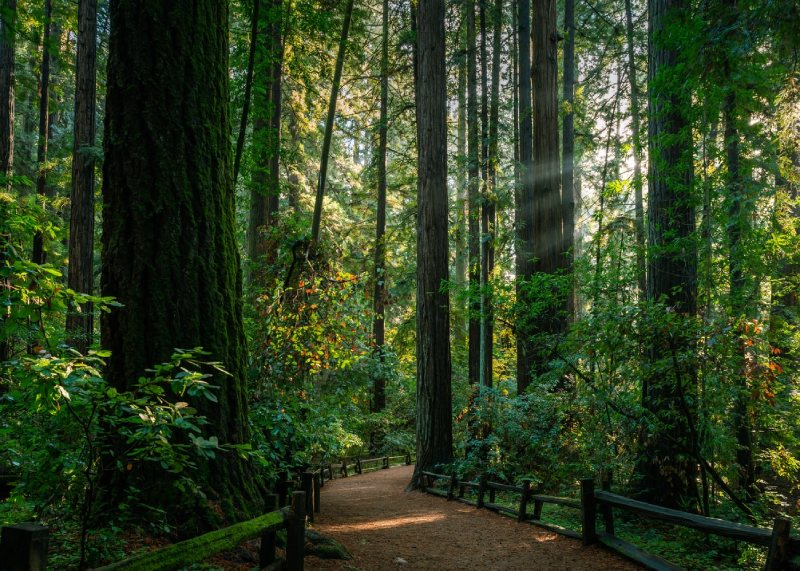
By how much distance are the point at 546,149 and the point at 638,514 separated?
9628mm

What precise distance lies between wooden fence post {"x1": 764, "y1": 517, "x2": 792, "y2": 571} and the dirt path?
2258 mm

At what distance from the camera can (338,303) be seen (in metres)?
10.4

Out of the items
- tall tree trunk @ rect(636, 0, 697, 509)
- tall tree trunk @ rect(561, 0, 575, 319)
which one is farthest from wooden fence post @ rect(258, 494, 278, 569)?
tall tree trunk @ rect(561, 0, 575, 319)

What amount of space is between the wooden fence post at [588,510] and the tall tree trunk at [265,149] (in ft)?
23.0

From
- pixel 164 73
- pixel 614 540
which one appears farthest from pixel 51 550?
pixel 614 540

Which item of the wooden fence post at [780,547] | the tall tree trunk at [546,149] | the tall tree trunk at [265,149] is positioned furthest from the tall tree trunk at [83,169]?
the wooden fence post at [780,547]

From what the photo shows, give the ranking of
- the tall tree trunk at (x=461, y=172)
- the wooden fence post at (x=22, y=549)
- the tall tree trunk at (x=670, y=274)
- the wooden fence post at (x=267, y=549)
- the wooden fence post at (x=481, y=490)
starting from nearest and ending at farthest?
the wooden fence post at (x=22, y=549)
the wooden fence post at (x=267, y=549)
the tall tree trunk at (x=670, y=274)
the wooden fence post at (x=481, y=490)
the tall tree trunk at (x=461, y=172)

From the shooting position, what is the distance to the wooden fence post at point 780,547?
4105mm

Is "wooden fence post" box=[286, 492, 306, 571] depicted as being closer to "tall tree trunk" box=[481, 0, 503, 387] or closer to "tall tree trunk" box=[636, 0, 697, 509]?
"tall tree trunk" box=[636, 0, 697, 509]

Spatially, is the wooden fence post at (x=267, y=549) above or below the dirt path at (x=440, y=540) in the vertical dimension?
above

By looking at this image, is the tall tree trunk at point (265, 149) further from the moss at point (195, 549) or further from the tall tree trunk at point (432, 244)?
the moss at point (195, 549)

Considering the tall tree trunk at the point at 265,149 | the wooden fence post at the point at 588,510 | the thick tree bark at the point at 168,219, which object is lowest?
the wooden fence post at the point at 588,510

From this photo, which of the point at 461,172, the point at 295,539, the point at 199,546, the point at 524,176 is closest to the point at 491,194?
the point at 524,176

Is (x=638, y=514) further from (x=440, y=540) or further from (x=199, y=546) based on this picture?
(x=199, y=546)
